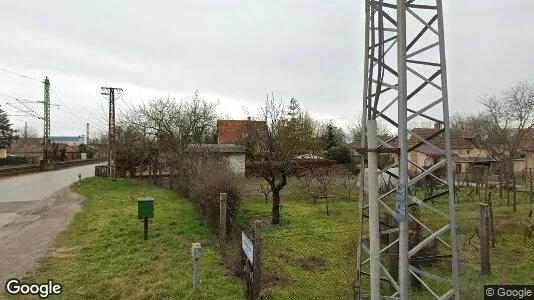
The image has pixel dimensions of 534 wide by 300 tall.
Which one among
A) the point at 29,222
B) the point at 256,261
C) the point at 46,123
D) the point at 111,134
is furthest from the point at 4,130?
the point at 256,261

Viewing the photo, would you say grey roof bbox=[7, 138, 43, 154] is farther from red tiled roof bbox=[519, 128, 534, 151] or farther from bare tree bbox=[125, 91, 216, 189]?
red tiled roof bbox=[519, 128, 534, 151]

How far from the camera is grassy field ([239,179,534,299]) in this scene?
23.1 ft

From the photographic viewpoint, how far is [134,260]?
28.6ft

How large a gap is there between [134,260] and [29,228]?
6177 millimetres

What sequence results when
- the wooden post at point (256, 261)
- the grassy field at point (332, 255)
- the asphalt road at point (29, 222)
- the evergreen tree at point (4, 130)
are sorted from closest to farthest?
the wooden post at point (256, 261) < the grassy field at point (332, 255) < the asphalt road at point (29, 222) < the evergreen tree at point (4, 130)

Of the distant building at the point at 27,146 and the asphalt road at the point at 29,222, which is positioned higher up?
the distant building at the point at 27,146

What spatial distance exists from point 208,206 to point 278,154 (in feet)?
10.1

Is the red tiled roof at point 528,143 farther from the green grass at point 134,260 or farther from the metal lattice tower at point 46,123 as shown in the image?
the metal lattice tower at point 46,123

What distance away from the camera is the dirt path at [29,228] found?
8695 mm

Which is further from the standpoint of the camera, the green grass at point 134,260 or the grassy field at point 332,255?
the grassy field at point 332,255

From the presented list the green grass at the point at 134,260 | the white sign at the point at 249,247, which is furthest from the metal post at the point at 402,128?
the green grass at the point at 134,260

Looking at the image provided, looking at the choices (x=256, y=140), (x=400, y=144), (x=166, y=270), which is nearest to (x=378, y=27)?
(x=400, y=144)

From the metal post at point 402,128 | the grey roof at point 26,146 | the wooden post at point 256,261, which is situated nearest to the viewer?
the metal post at point 402,128

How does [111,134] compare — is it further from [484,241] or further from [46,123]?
[484,241]
